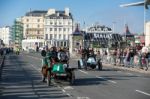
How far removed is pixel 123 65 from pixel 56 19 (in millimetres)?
152794

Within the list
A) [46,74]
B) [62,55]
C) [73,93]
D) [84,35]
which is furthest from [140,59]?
[84,35]

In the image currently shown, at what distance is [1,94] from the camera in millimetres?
18094

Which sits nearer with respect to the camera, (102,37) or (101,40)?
(102,37)

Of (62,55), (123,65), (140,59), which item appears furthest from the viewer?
(123,65)

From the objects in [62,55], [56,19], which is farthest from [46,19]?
[62,55]

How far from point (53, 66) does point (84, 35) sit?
197ft

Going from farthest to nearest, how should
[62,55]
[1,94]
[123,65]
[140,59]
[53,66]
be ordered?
[123,65] < [140,59] < [62,55] < [53,66] < [1,94]

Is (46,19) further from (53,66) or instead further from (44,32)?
(53,66)

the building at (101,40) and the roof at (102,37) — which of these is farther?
the roof at (102,37)

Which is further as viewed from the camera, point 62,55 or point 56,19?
point 56,19

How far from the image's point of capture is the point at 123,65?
146 feet

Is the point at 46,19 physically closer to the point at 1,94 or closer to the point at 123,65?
the point at 123,65

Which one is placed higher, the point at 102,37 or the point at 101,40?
the point at 102,37

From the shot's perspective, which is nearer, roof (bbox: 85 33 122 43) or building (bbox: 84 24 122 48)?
building (bbox: 84 24 122 48)
